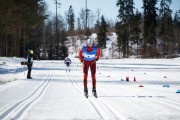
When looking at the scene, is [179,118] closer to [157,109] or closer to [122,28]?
[157,109]

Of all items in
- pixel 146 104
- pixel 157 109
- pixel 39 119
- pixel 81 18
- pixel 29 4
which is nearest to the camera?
pixel 39 119

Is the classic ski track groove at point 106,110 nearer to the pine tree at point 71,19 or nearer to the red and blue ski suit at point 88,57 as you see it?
the red and blue ski suit at point 88,57

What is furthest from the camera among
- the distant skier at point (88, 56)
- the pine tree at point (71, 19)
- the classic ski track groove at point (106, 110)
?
the pine tree at point (71, 19)

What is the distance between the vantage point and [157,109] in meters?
7.64

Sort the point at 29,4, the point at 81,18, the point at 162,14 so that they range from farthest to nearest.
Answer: the point at 81,18, the point at 162,14, the point at 29,4

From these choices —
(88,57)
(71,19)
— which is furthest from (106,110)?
(71,19)

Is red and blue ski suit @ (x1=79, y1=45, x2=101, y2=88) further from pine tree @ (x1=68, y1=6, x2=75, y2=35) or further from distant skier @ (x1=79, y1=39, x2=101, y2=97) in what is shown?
pine tree @ (x1=68, y1=6, x2=75, y2=35)

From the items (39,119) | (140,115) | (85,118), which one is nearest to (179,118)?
(140,115)

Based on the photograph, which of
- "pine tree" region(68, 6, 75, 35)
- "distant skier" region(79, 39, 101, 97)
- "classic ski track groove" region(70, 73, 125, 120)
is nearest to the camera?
"classic ski track groove" region(70, 73, 125, 120)

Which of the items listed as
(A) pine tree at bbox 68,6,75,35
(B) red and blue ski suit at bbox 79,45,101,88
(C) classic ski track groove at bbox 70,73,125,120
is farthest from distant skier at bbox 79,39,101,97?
(A) pine tree at bbox 68,6,75,35

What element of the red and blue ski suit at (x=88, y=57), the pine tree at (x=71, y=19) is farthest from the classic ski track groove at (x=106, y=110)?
the pine tree at (x=71, y=19)

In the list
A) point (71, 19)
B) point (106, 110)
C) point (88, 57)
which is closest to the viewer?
point (106, 110)

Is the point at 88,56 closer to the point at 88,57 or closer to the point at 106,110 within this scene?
the point at 88,57

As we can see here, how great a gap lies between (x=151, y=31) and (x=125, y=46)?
841 cm
